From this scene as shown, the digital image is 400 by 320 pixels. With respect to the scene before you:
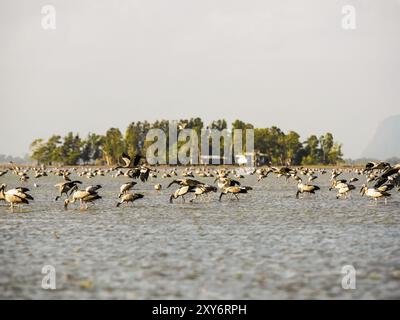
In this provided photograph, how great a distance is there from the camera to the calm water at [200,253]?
13.9 metres

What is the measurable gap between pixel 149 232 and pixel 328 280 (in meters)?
9.82

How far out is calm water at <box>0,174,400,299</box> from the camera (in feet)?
45.7

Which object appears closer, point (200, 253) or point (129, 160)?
point (200, 253)

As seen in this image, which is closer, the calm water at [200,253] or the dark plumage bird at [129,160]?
the calm water at [200,253]

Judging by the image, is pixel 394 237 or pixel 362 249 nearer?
pixel 362 249

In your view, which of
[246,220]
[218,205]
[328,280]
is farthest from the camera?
[218,205]

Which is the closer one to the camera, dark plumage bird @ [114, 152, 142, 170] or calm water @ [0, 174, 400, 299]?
calm water @ [0, 174, 400, 299]

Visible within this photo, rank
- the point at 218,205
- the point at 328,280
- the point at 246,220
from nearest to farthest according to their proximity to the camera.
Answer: the point at 328,280 < the point at 246,220 < the point at 218,205

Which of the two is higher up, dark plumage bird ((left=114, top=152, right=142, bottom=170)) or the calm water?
dark plumage bird ((left=114, top=152, right=142, bottom=170))

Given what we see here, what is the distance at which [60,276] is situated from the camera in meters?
15.3

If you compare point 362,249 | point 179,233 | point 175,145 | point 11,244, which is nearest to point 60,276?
point 11,244

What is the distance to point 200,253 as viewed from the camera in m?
18.3

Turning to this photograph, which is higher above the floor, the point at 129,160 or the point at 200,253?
the point at 129,160
